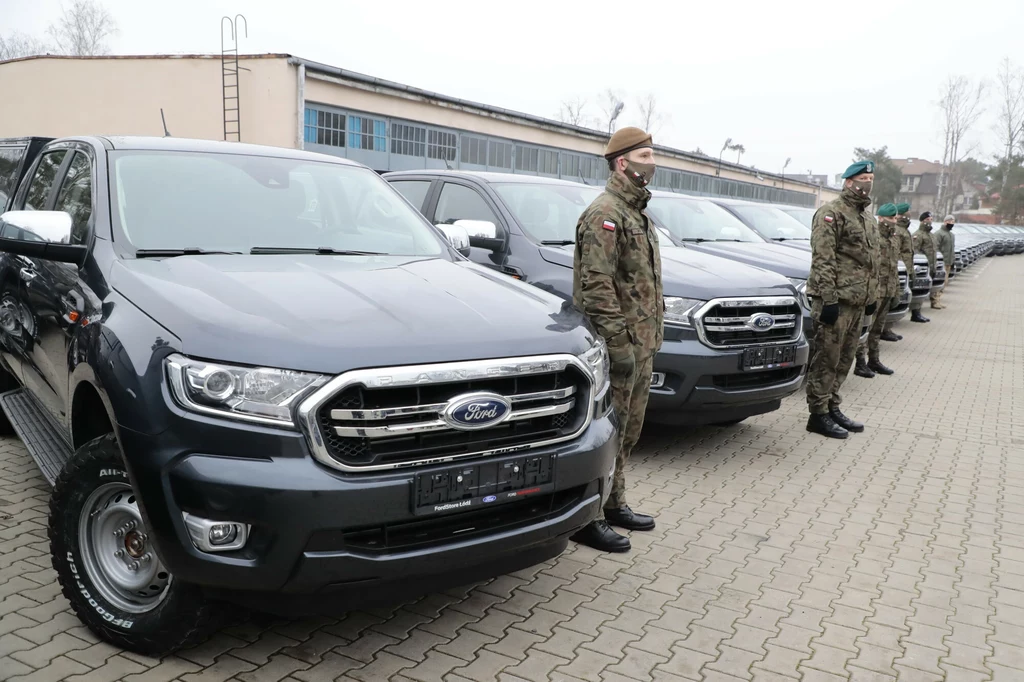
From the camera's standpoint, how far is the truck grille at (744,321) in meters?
5.70

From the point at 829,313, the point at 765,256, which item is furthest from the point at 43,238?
the point at 765,256

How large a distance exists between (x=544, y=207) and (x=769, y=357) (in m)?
2.05

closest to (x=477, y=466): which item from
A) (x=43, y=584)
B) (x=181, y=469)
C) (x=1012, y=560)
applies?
(x=181, y=469)

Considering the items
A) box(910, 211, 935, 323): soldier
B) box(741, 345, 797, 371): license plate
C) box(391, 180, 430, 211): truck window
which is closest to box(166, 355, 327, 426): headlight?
box(741, 345, 797, 371): license plate

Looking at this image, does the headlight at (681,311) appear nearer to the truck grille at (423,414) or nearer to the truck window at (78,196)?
the truck grille at (423,414)

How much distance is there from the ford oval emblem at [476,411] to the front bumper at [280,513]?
0.13 metres

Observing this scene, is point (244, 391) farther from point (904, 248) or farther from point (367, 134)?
point (367, 134)

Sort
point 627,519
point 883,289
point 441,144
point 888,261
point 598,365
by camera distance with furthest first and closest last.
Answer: point 441,144, point 888,261, point 883,289, point 627,519, point 598,365

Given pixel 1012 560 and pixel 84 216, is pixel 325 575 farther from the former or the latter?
pixel 1012 560

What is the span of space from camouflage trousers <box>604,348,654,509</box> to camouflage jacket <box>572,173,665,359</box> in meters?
0.10

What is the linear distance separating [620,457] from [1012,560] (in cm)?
212

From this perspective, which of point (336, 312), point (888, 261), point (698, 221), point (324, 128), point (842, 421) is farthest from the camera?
point (324, 128)

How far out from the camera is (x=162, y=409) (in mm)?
2619

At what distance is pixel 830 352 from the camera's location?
6742 millimetres
